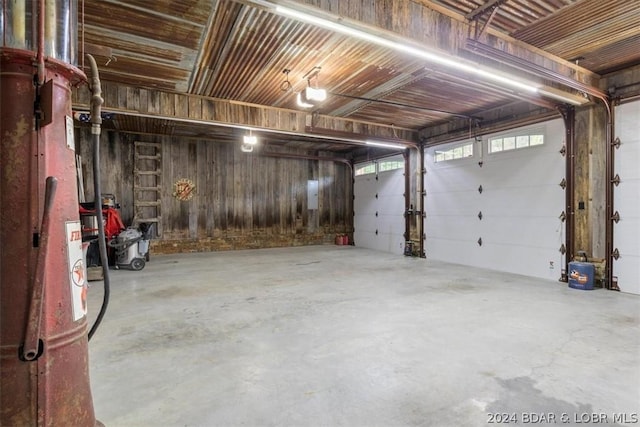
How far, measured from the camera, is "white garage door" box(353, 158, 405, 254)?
9375mm

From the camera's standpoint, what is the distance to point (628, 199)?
188 inches

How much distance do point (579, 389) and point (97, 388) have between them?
321cm

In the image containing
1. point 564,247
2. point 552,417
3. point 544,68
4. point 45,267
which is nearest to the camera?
point 45,267

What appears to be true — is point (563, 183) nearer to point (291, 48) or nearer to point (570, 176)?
point (570, 176)

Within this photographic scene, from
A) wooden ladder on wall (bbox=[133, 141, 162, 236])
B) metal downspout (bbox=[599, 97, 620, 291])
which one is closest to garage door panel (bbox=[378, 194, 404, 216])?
metal downspout (bbox=[599, 97, 620, 291])

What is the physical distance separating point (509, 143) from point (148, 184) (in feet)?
28.3

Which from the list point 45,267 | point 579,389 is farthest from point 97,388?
point 579,389

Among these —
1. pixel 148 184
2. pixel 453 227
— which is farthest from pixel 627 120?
pixel 148 184

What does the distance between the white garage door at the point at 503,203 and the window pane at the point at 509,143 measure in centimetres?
1

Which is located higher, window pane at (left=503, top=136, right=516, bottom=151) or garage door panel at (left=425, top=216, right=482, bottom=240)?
window pane at (left=503, top=136, right=516, bottom=151)

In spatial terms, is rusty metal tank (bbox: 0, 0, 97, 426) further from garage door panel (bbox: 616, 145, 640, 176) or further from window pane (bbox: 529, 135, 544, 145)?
window pane (bbox: 529, 135, 544, 145)

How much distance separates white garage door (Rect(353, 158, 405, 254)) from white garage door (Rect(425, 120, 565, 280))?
1269mm

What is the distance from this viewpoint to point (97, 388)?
2.19 m

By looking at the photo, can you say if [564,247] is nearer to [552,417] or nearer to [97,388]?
[552,417]
